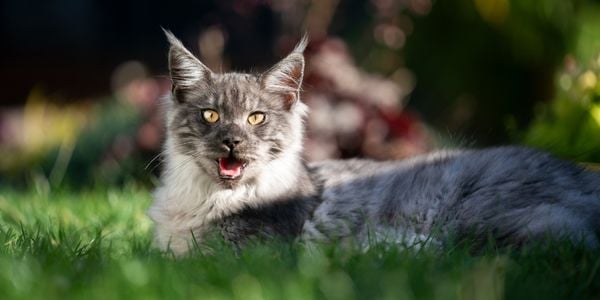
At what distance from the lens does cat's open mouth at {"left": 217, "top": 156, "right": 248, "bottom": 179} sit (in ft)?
11.9

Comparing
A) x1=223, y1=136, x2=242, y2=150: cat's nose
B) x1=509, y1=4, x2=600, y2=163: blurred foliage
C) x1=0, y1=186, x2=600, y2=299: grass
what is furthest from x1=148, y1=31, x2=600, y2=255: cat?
x1=509, y1=4, x2=600, y2=163: blurred foliage

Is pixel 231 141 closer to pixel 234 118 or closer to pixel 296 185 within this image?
pixel 234 118

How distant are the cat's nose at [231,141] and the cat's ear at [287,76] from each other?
1.39ft

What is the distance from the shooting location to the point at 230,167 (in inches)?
143

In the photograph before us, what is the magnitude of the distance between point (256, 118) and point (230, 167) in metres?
0.29

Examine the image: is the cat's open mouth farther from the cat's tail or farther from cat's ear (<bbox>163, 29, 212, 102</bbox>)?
the cat's tail

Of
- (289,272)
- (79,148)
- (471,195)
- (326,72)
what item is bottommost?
(289,272)

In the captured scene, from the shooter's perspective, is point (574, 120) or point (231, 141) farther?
point (574, 120)

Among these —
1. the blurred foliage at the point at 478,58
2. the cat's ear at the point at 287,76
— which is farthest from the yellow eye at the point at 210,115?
the blurred foliage at the point at 478,58

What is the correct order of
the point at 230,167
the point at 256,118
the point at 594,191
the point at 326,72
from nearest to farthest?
1. the point at 594,191
2. the point at 230,167
3. the point at 256,118
4. the point at 326,72

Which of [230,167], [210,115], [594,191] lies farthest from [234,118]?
[594,191]

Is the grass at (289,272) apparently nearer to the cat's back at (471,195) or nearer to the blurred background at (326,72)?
the cat's back at (471,195)

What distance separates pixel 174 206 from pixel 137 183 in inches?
123

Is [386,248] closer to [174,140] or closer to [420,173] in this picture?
[420,173]
